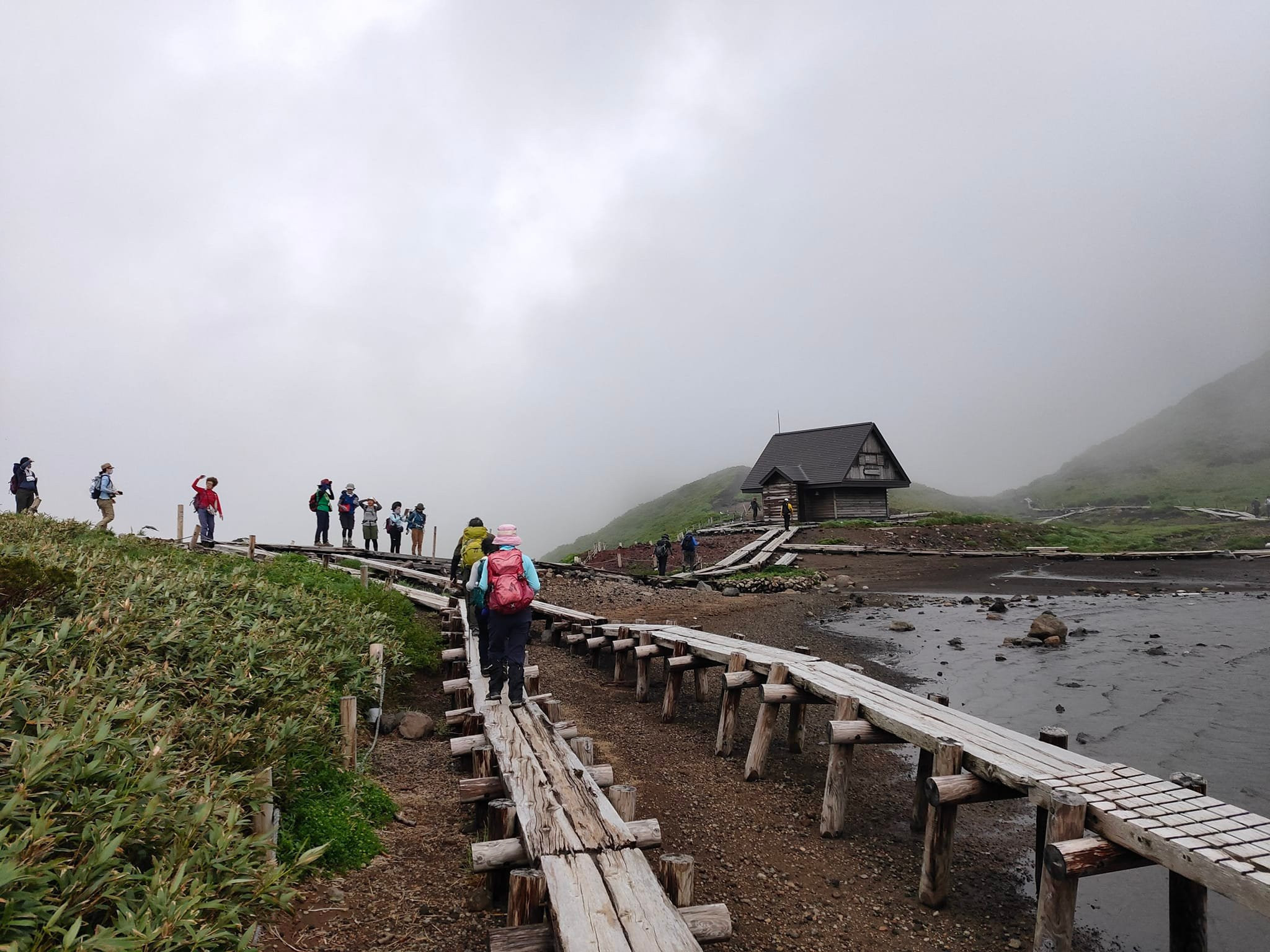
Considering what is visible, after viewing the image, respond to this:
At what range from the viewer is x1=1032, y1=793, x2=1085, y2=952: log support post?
4844 millimetres

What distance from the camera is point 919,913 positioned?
591 cm

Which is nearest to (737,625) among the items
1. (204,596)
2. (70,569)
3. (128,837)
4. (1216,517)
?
(204,596)

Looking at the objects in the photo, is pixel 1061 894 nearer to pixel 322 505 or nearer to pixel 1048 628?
pixel 1048 628

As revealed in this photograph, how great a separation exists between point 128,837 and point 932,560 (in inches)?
1324

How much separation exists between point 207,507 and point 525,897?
2169 cm

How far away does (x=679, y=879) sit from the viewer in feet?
13.8

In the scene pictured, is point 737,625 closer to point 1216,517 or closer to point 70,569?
point 70,569

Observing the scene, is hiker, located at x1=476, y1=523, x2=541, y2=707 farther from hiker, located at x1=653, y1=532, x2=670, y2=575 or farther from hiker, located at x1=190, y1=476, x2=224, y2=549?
hiker, located at x1=653, y1=532, x2=670, y2=575

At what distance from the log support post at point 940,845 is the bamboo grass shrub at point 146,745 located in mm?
4859

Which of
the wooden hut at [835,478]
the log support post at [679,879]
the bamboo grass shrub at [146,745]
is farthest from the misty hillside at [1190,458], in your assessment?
the bamboo grass shrub at [146,745]

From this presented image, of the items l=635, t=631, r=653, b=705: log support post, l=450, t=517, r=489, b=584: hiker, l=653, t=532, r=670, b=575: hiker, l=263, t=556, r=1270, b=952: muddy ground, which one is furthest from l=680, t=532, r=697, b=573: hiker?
l=450, t=517, r=489, b=584: hiker

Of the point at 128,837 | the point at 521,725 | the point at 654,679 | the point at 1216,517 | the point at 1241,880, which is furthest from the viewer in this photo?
the point at 1216,517

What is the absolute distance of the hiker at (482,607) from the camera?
932 cm

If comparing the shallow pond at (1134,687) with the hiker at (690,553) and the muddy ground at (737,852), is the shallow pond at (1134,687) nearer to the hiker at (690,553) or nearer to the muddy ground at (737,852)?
the muddy ground at (737,852)
